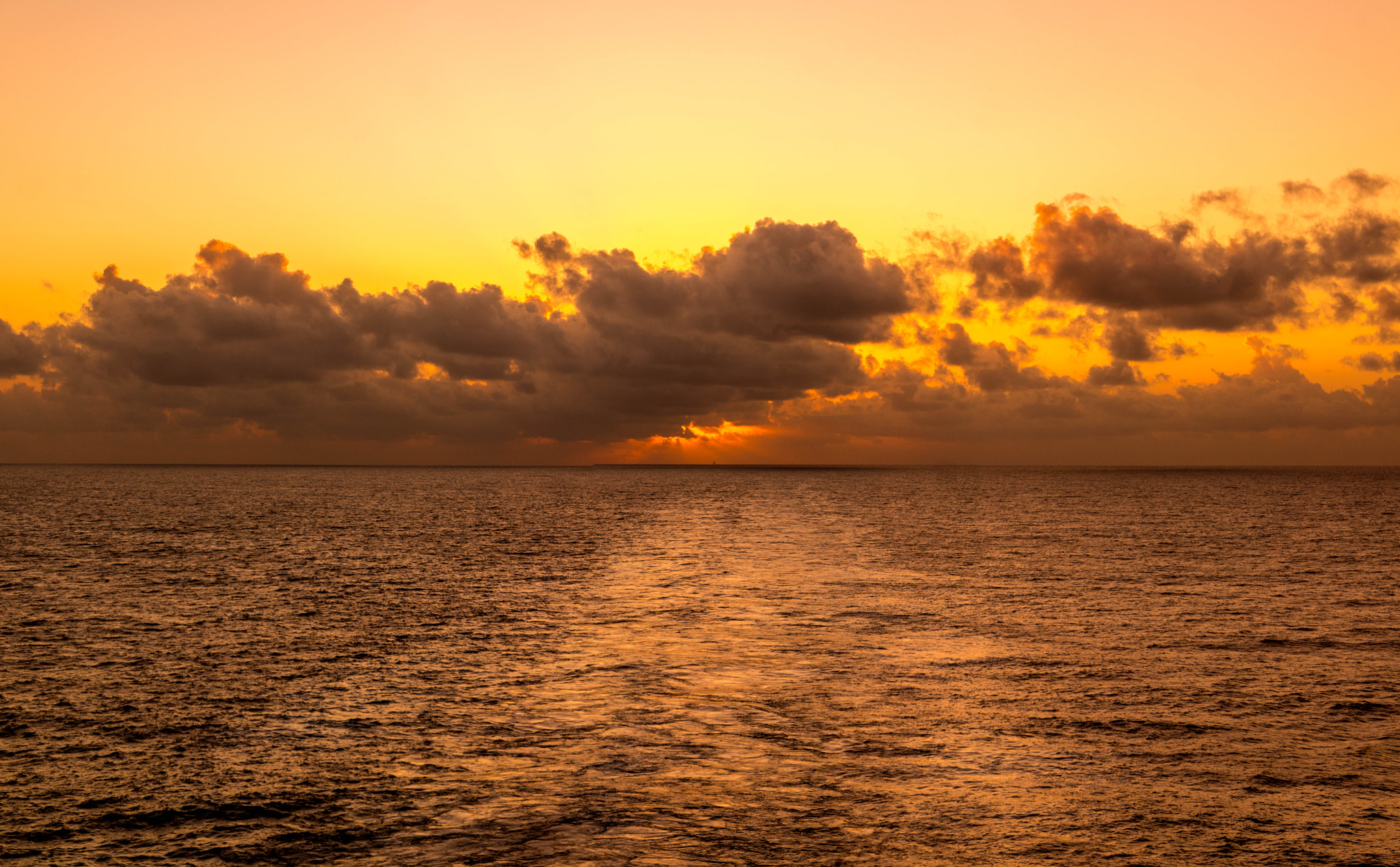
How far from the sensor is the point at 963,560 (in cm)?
4466

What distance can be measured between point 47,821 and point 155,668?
32.1 ft

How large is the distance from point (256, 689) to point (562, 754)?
27.9 feet

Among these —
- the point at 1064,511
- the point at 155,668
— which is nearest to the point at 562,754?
the point at 155,668

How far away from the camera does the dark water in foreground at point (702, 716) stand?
11.0m

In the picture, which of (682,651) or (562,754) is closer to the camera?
(562,754)

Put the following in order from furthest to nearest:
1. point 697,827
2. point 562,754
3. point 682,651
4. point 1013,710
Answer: point 682,651
point 1013,710
point 562,754
point 697,827

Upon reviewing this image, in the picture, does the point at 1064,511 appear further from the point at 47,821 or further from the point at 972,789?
the point at 47,821

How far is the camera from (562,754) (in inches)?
548

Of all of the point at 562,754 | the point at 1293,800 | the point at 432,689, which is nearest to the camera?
the point at 1293,800

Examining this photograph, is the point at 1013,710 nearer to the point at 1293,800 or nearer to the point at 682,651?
the point at 1293,800

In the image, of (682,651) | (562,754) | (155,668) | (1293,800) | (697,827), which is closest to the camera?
(697,827)

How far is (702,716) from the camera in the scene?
16125mm

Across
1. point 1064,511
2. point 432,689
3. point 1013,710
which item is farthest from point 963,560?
point 1064,511

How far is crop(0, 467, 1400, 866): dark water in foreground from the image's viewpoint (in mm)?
10953
